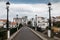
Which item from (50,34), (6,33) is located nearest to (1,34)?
(6,33)

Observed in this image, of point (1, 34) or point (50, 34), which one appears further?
point (50, 34)

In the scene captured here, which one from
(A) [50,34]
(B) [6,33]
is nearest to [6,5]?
(B) [6,33]

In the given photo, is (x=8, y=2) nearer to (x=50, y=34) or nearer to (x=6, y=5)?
(x=6, y=5)

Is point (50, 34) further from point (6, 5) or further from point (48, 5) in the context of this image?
point (6, 5)

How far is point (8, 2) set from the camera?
96.9 feet

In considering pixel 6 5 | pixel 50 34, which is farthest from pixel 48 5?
pixel 6 5

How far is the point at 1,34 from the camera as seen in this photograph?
1115 inches

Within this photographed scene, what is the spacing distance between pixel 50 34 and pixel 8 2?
7935mm

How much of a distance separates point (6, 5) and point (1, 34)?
15.2ft

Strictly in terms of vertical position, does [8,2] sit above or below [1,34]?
above

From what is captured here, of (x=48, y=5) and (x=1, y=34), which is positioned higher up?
(x=48, y=5)

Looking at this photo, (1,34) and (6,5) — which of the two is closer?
(1,34)

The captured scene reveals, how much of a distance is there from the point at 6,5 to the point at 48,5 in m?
6.27

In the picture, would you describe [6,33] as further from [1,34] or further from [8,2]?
[8,2]
